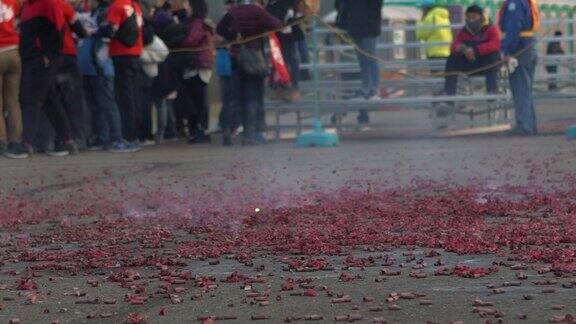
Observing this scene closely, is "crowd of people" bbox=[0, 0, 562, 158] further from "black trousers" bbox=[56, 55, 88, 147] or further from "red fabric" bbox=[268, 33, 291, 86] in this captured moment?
"red fabric" bbox=[268, 33, 291, 86]

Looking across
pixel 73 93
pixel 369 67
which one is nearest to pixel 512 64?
pixel 369 67

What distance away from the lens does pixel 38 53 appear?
17.1m

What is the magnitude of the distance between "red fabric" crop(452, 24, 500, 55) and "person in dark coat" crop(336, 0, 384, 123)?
129 centimetres

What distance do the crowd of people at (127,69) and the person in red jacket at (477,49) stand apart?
86.7 inches

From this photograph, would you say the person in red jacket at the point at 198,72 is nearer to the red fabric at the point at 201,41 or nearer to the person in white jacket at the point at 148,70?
the red fabric at the point at 201,41

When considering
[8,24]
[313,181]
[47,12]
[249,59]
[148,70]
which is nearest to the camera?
[313,181]

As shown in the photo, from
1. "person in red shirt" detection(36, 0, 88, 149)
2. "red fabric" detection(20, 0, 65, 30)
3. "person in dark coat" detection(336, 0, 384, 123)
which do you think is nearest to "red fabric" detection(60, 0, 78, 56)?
"person in red shirt" detection(36, 0, 88, 149)

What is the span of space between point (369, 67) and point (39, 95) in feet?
16.1

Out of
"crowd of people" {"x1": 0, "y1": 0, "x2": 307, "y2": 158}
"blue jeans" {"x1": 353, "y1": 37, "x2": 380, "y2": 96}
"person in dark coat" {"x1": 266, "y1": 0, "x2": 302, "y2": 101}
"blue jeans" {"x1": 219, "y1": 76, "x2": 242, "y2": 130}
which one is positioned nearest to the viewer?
"crowd of people" {"x1": 0, "y1": 0, "x2": 307, "y2": 158}

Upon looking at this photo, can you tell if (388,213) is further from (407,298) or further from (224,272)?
(407,298)

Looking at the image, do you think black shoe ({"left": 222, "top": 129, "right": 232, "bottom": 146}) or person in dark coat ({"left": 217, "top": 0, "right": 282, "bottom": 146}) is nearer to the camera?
person in dark coat ({"left": 217, "top": 0, "right": 282, "bottom": 146})

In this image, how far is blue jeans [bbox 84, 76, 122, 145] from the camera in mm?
18141

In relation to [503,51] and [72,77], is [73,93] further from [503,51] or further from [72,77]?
[503,51]

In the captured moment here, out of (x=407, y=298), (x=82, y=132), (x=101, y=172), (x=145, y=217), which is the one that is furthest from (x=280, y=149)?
(x=407, y=298)
